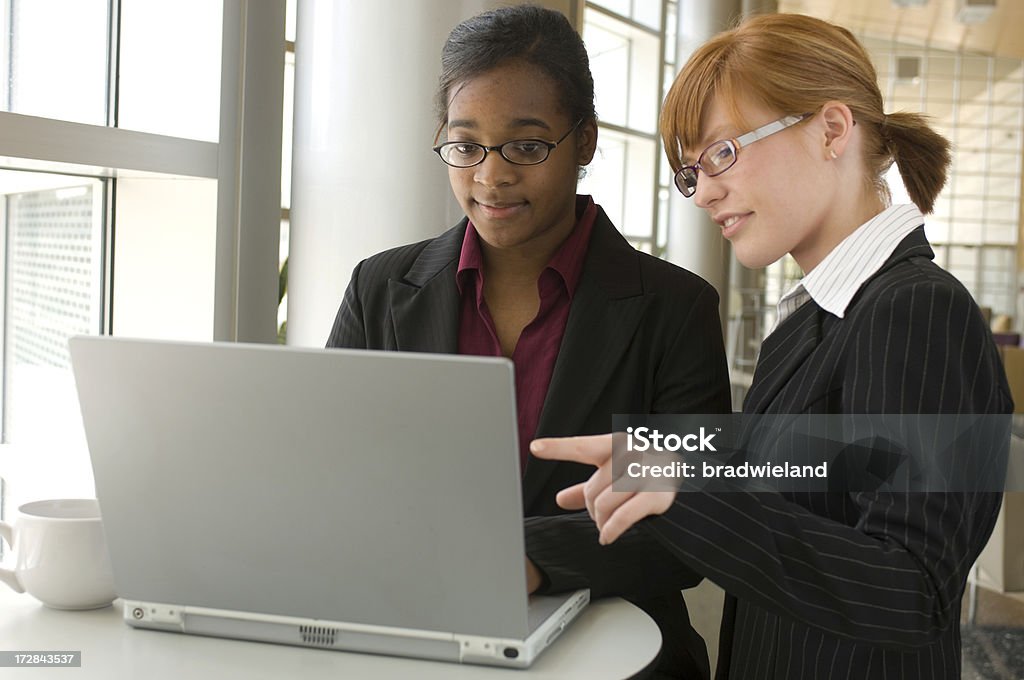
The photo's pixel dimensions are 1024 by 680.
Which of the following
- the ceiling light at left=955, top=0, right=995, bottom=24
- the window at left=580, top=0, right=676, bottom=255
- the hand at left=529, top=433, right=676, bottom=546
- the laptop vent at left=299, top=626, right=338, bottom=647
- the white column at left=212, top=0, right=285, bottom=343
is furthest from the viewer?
the ceiling light at left=955, top=0, right=995, bottom=24

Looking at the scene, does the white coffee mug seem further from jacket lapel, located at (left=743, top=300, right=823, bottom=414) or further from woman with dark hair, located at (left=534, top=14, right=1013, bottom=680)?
jacket lapel, located at (left=743, top=300, right=823, bottom=414)

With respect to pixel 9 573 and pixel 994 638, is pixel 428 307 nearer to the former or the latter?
pixel 9 573

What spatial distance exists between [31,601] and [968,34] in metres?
16.3

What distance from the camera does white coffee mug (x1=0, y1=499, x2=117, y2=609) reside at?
116 centimetres

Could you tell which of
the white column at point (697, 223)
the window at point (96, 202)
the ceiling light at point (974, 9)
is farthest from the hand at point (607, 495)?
the ceiling light at point (974, 9)

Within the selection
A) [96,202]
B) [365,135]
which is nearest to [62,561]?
[96,202]

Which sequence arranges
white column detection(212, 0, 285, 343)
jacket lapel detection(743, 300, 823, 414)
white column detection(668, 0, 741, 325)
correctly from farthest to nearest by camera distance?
white column detection(668, 0, 741, 325) → white column detection(212, 0, 285, 343) → jacket lapel detection(743, 300, 823, 414)

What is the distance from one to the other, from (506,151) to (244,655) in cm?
85

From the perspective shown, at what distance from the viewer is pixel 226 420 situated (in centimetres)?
100

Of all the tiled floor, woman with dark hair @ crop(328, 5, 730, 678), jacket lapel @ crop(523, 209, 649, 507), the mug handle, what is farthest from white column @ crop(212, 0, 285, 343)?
the tiled floor

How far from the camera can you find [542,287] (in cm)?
167

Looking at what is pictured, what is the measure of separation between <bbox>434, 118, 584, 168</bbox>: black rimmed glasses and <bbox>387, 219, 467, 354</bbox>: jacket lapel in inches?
7.4

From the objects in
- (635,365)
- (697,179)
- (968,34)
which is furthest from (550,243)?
(968,34)

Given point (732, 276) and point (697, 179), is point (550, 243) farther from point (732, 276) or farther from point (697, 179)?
point (732, 276)
